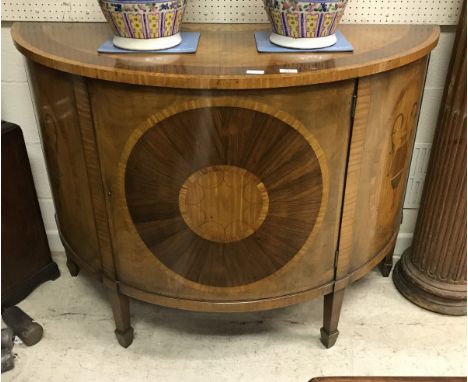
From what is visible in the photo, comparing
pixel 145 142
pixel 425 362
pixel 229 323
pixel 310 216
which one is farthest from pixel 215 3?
pixel 425 362

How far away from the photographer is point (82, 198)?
4.41ft

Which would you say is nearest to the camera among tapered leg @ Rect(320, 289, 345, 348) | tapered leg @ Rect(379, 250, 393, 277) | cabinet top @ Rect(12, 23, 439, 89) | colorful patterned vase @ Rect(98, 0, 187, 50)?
cabinet top @ Rect(12, 23, 439, 89)

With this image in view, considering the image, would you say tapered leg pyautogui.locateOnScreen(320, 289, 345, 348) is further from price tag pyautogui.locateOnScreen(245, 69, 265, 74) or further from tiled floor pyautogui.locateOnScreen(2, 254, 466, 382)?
price tag pyautogui.locateOnScreen(245, 69, 265, 74)

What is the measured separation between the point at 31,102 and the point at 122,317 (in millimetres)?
769

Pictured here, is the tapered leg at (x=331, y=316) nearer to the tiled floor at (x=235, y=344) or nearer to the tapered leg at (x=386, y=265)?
the tiled floor at (x=235, y=344)

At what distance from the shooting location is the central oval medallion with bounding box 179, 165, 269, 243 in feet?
3.83

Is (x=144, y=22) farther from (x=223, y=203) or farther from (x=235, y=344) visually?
(x=235, y=344)

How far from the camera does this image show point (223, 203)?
1201 mm

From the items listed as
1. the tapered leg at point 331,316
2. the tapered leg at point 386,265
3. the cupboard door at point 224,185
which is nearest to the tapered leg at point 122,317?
the cupboard door at point 224,185

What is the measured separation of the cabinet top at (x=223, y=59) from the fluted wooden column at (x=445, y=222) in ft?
0.68

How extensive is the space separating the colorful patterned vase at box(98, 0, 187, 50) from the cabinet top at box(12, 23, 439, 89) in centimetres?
4

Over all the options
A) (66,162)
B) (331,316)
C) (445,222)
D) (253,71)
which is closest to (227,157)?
(253,71)

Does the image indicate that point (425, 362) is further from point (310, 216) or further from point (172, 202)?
point (172, 202)

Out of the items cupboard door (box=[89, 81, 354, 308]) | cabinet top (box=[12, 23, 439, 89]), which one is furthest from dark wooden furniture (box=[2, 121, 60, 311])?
cupboard door (box=[89, 81, 354, 308])
